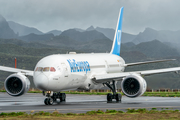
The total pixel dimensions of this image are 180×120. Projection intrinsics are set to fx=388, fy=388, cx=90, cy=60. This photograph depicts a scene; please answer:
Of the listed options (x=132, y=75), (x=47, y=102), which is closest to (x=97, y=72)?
(x=132, y=75)

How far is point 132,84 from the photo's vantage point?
3472 cm

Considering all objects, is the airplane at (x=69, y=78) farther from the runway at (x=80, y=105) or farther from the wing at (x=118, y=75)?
the runway at (x=80, y=105)

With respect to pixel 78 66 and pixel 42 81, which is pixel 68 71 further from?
pixel 42 81

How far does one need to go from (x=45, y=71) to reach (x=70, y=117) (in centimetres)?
1118

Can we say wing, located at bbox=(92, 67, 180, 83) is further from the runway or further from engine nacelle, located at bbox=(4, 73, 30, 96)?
engine nacelle, located at bbox=(4, 73, 30, 96)

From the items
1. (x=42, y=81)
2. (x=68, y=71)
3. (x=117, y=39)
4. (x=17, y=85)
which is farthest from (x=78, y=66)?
(x=117, y=39)

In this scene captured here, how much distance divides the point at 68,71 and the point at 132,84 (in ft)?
19.2

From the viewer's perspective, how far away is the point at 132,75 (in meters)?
34.8

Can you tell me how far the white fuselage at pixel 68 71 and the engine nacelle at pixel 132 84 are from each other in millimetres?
4489

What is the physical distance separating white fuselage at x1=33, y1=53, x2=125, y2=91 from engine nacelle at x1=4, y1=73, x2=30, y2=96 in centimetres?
230

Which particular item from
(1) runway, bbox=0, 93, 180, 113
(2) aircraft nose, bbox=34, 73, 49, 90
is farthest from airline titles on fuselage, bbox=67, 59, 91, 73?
(2) aircraft nose, bbox=34, 73, 49, 90

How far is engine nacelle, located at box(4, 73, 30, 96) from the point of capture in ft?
113

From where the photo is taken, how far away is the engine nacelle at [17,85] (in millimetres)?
34469

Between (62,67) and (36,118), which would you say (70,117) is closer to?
(36,118)
